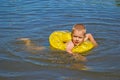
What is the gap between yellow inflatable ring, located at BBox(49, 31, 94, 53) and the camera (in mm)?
6437

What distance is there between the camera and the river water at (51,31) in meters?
5.29

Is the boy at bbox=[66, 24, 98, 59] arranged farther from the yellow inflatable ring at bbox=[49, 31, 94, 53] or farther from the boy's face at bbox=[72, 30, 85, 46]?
the yellow inflatable ring at bbox=[49, 31, 94, 53]

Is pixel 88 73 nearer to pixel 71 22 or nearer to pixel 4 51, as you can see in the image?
pixel 4 51

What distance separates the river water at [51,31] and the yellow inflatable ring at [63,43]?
0.46 ft

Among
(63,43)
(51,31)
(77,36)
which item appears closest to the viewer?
(77,36)

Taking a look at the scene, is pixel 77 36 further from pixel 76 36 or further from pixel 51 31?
pixel 51 31

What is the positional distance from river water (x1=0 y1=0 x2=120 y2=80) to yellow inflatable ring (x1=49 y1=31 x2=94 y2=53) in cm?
14

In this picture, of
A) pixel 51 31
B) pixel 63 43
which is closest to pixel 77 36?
pixel 63 43

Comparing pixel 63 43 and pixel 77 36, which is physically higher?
pixel 77 36

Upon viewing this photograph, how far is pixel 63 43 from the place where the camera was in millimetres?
6770

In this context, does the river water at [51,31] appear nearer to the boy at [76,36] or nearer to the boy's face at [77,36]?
the boy at [76,36]

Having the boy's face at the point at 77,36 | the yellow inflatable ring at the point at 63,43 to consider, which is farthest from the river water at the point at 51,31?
the boy's face at the point at 77,36

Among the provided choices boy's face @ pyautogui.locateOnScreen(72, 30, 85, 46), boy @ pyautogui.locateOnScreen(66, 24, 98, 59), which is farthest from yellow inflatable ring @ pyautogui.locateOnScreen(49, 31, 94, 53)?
boy's face @ pyautogui.locateOnScreen(72, 30, 85, 46)

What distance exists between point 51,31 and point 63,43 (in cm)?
137
